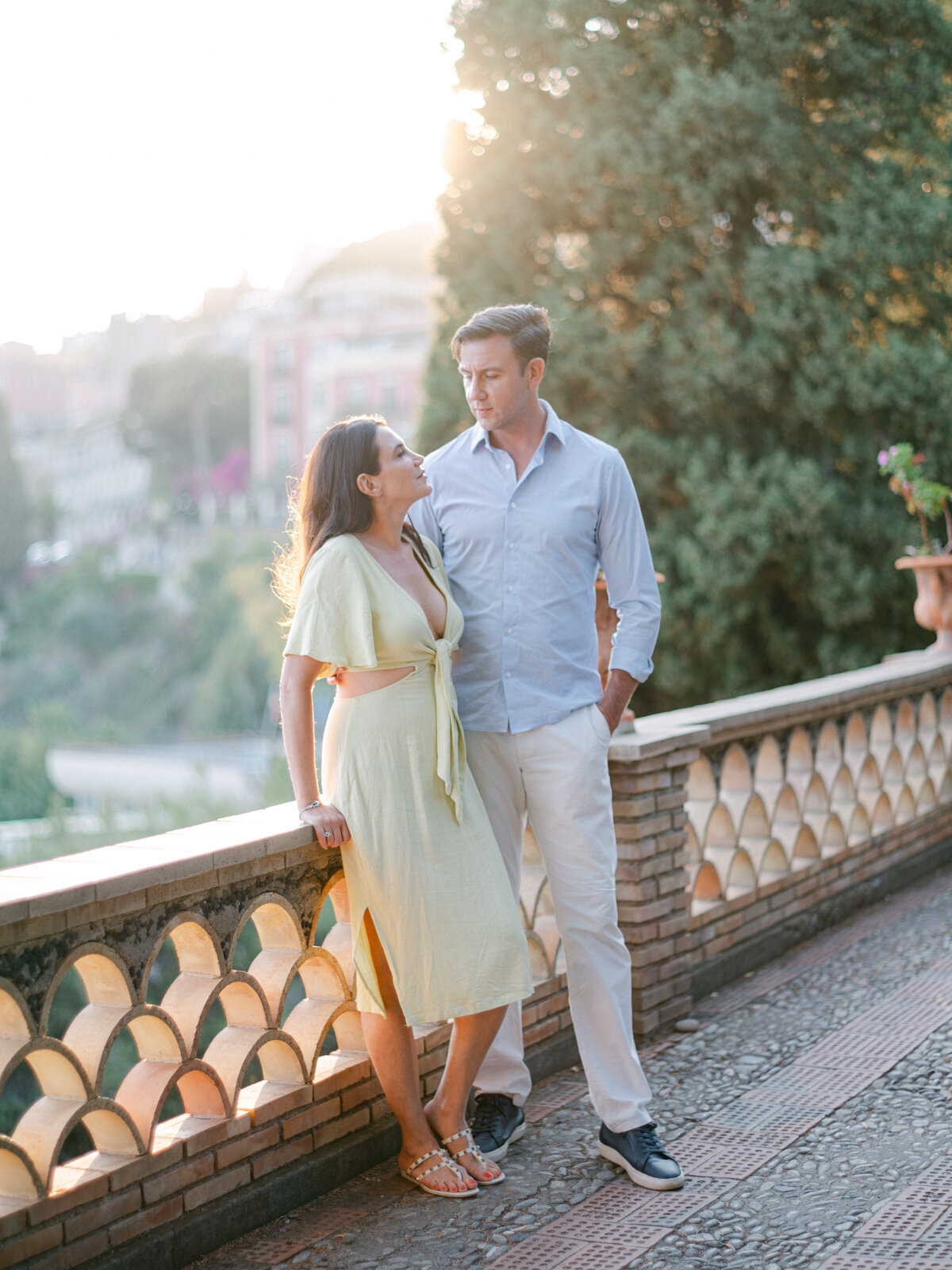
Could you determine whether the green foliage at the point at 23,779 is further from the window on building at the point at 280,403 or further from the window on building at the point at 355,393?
the window on building at the point at 280,403

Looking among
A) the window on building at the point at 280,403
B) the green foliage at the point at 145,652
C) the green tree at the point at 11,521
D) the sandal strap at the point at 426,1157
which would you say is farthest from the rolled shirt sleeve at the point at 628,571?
the window on building at the point at 280,403

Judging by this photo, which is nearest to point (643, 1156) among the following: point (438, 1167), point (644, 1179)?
point (644, 1179)

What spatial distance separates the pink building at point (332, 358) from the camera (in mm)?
65125

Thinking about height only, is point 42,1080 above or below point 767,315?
below

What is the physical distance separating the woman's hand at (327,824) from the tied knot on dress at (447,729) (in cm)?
23

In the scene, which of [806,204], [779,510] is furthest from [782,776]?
[806,204]

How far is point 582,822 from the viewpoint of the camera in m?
3.01

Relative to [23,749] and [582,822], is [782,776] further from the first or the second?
[23,749]

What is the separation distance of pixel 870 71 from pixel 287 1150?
37.8 ft

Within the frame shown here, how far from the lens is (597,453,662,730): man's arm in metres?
3.09

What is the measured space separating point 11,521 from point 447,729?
61.6 m

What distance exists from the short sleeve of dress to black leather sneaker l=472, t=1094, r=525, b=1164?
3.87 ft

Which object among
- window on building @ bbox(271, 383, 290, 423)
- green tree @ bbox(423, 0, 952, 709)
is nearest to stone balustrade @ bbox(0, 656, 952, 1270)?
green tree @ bbox(423, 0, 952, 709)

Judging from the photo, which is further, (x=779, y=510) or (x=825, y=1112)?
(x=779, y=510)
